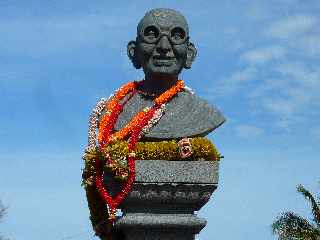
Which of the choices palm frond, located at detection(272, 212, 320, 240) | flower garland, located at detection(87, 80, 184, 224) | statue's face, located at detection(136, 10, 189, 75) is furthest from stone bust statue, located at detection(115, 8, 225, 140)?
palm frond, located at detection(272, 212, 320, 240)

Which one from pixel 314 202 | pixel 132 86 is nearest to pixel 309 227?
pixel 314 202

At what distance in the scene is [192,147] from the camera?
9.95 m

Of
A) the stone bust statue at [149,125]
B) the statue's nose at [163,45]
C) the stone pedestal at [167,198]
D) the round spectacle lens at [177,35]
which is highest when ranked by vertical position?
the round spectacle lens at [177,35]

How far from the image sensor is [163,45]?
33.7 feet

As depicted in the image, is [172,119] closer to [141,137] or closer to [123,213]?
[141,137]

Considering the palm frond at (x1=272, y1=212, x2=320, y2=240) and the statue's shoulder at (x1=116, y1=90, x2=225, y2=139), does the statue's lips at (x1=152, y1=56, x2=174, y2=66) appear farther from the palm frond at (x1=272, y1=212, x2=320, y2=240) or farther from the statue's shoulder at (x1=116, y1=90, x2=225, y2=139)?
the palm frond at (x1=272, y1=212, x2=320, y2=240)

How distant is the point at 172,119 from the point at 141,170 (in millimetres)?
934

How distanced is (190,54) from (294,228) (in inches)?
422

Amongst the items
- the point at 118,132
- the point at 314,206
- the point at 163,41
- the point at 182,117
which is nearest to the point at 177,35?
the point at 163,41

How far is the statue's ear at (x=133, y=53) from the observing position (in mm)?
10766

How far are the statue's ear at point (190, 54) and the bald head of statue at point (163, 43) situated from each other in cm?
14

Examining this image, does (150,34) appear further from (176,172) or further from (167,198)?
(167,198)

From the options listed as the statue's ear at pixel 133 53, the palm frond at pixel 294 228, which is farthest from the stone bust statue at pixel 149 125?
the palm frond at pixel 294 228

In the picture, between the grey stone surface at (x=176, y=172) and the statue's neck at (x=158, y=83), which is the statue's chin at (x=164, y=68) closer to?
the statue's neck at (x=158, y=83)
